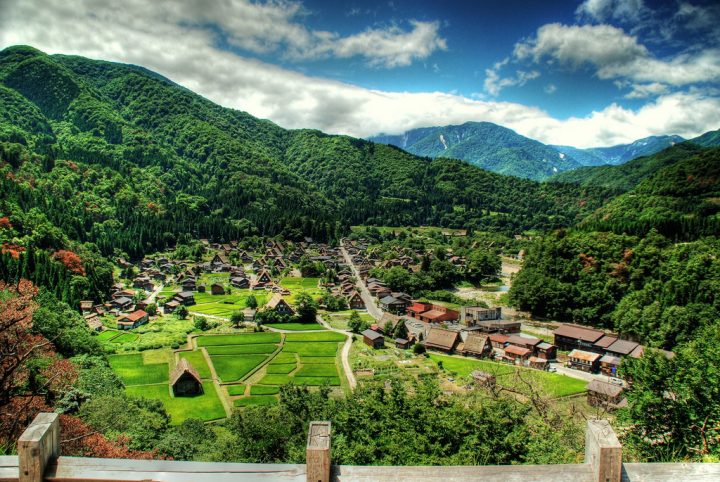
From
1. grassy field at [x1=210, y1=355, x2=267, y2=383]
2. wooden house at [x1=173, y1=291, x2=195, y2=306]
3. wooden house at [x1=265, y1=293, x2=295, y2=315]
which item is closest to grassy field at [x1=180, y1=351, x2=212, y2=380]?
grassy field at [x1=210, y1=355, x2=267, y2=383]

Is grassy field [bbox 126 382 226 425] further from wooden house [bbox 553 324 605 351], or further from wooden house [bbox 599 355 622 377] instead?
wooden house [bbox 553 324 605 351]

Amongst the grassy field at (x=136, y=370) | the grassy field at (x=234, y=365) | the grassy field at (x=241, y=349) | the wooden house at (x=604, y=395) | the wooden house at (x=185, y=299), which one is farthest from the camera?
the wooden house at (x=185, y=299)

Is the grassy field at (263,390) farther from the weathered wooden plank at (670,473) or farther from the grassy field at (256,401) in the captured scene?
the weathered wooden plank at (670,473)

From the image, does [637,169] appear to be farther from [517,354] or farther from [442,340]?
[442,340]

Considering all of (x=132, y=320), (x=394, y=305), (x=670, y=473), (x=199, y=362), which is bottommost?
(x=199, y=362)

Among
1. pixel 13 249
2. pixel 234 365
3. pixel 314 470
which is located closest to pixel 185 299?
pixel 13 249

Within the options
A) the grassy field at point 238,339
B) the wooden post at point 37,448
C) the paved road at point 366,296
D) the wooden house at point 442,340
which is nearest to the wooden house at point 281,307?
the grassy field at point 238,339
